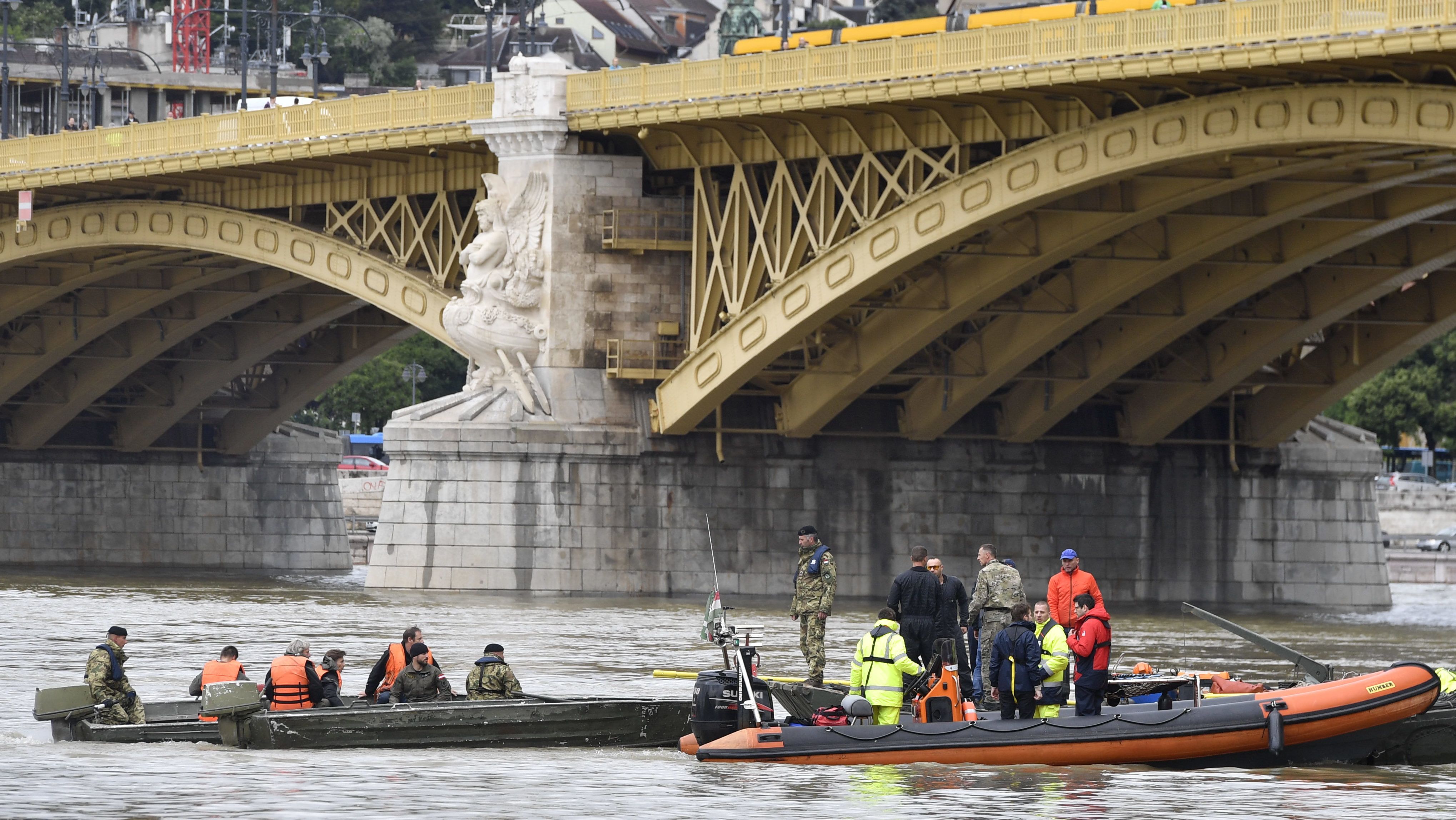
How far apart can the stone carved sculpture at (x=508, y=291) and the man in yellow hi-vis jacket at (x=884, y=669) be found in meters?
27.1

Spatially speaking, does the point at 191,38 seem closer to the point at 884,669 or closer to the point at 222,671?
A: the point at 222,671

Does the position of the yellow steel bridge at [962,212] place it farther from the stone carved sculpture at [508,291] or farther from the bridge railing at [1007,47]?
the stone carved sculpture at [508,291]

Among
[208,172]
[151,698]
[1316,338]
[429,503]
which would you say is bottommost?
[151,698]

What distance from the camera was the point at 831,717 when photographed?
23.3 m

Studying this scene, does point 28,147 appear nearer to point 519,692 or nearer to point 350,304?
point 350,304

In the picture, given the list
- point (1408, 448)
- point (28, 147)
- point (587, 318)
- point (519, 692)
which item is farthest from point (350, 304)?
point (1408, 448)

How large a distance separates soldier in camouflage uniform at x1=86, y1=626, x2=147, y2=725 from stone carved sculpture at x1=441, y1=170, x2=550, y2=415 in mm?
25057

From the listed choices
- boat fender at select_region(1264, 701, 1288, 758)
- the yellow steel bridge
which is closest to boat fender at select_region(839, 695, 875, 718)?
boat fender at select_region(1264, 701, 1288, 758)

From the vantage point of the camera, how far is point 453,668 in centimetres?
3184

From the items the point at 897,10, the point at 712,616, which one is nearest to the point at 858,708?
the point at 712,616

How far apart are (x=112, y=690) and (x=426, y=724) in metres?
3.18

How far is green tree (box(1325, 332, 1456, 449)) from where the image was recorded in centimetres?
10206

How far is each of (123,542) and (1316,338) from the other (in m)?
35.5

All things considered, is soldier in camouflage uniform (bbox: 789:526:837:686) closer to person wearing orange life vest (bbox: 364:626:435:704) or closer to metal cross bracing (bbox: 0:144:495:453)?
person wearing orange life vest (bbox: 364:626:435:704)
